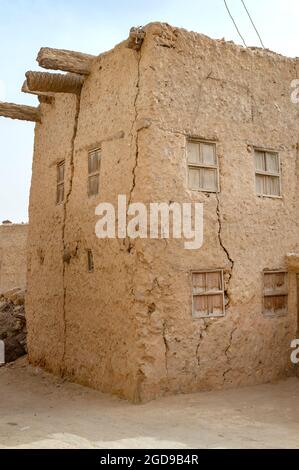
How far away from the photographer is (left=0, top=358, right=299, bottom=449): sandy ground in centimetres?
664

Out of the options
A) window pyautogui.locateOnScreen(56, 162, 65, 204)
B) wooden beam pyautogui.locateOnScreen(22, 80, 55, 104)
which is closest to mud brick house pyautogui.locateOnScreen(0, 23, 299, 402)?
window pyautogui.locateOnScreen(56, 162, 65, 204)

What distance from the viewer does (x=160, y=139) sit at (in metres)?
9.12

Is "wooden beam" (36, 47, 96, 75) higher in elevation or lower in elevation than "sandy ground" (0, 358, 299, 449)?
higher

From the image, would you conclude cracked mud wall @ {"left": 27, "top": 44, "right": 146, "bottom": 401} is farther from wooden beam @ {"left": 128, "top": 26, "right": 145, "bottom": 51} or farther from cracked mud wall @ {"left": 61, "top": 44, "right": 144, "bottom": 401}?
wooden beam @ {"left": 128, "top": 26, "right": 145, "bottom": 51}

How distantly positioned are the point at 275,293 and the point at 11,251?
15.6 meters

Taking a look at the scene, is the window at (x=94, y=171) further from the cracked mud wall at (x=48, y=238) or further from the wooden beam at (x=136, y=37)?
the wooden beam at (x=136, y=37)

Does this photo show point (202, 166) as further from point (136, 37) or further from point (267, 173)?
point (136, 37)

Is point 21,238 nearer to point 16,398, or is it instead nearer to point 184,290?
point 16,398

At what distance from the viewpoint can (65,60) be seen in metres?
10.1

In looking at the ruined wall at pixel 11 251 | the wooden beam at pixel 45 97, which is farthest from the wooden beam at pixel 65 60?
the ruined wall at pixel 11 251

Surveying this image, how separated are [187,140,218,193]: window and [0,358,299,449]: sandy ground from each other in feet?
11.5

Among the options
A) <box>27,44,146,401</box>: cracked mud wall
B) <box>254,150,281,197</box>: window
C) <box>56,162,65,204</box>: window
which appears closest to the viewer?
<box>27,44,146,401</box>: cracked mud wall

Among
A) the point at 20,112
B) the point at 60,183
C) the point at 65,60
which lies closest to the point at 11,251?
the point at 20,112

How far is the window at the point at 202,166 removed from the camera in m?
9.53
